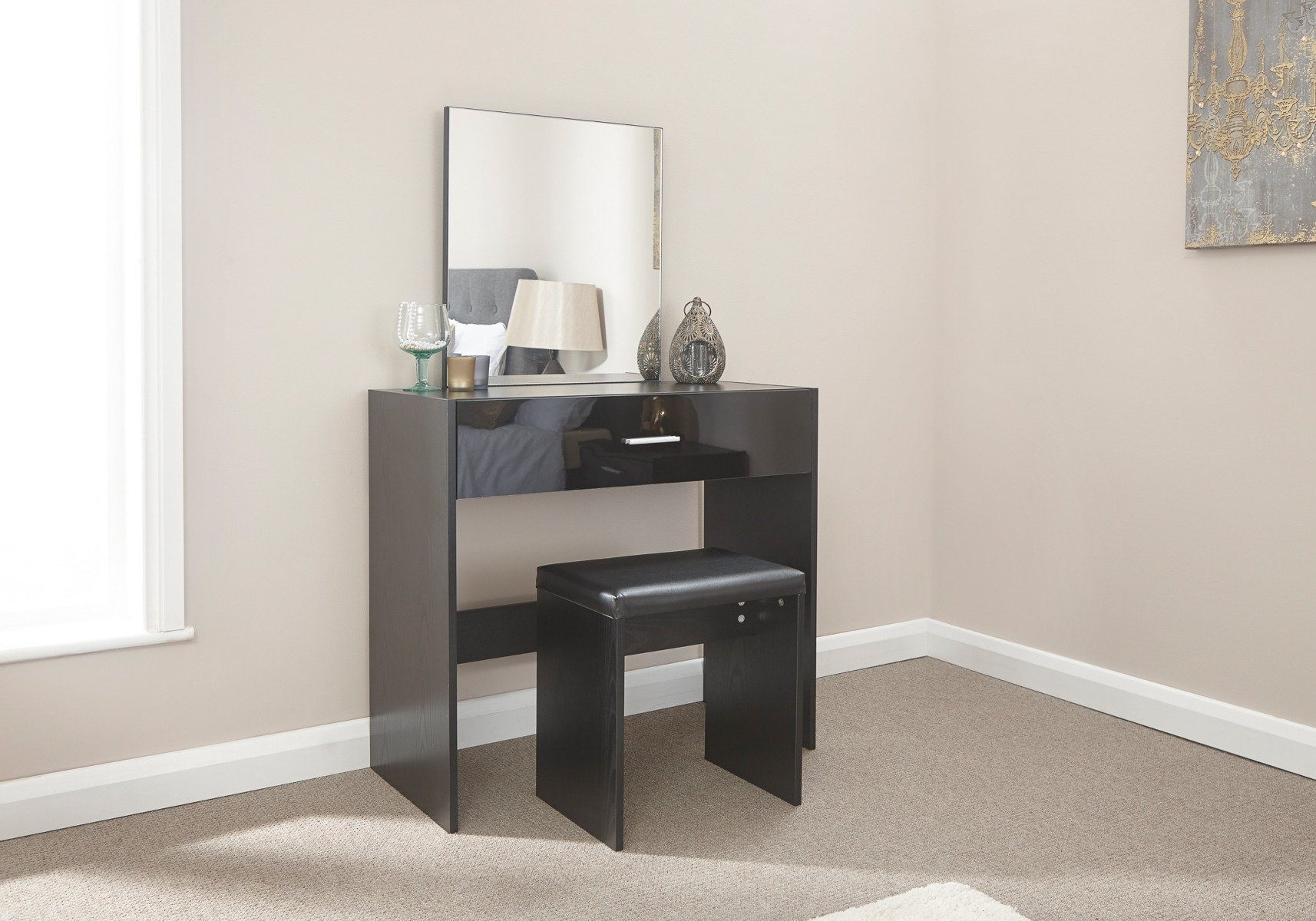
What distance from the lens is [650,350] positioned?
113 inches

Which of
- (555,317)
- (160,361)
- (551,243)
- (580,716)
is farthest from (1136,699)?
(160,361)

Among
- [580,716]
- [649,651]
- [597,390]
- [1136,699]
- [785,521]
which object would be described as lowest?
[1136,699]

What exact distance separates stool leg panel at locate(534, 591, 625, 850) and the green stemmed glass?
0.61 m

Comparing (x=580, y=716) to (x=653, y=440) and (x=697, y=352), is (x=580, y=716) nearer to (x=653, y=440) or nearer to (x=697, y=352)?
(x=653, y=440)

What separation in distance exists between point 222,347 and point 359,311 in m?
0.31

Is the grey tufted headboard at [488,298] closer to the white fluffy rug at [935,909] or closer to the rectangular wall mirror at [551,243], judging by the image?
the rectangular wall mirror at [551,243]

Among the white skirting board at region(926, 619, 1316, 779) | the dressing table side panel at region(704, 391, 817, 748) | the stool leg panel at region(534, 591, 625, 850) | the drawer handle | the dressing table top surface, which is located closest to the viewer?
the stool leg panel at region(534, 591, 625, 850)

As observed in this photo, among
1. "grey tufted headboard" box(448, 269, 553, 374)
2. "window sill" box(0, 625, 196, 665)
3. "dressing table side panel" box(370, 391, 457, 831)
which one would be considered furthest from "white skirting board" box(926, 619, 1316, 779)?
"window sill" box(0, 625, 196, 665)

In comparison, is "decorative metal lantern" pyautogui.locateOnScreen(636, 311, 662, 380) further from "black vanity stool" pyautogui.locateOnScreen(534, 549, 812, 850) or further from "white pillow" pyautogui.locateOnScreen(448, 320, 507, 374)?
"black vanity stool" pyautogui.locateOnScreen(534, 549, 812, 850)

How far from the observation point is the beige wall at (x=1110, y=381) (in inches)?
104

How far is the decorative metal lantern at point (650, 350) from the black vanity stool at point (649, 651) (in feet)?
1.84

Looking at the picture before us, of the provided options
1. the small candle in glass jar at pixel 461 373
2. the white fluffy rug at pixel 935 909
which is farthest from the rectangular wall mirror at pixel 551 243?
the white fluffy rug at pixel 935 909

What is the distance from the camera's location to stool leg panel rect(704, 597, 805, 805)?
94.0 inches

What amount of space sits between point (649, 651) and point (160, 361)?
1182 mm
